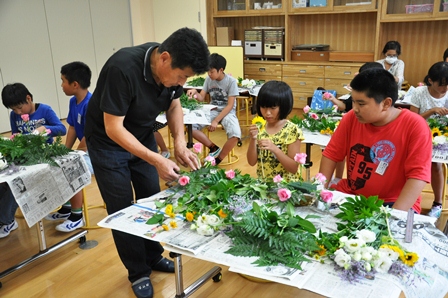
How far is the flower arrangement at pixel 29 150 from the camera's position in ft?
7.39

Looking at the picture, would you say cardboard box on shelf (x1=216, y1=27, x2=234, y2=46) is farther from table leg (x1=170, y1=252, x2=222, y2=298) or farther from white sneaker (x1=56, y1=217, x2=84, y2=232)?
table leg (x1=170, y1=252, x2=222, y2=298)

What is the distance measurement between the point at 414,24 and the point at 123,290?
6.03 metres

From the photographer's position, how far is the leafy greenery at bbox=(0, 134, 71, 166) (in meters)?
2.25

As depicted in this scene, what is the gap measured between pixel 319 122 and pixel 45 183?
192cm

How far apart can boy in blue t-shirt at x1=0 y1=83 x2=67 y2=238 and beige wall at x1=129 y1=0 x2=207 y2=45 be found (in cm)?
490

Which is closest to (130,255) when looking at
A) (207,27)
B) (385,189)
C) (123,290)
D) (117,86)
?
(123,290)

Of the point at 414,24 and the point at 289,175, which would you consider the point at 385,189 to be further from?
the point at 414,24

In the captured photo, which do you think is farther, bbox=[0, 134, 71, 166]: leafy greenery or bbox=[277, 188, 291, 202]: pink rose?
bbox=[0, 134, 71, 166]: leafy greenery

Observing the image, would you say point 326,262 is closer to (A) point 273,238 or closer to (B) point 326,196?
(A) point 273,238

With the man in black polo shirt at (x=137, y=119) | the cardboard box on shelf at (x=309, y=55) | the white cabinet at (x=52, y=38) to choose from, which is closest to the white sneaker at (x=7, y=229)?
the man in black polo shirt at (x=137, y=119)

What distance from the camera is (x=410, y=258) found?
1145 millimetres

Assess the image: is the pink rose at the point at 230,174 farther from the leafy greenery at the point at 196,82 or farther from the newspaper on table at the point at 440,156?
the leafy greenery at the point at 196,82

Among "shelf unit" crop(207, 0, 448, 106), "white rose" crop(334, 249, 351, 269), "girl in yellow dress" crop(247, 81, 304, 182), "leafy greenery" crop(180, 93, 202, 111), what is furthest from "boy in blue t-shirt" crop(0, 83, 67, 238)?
"shelf unit" crop(207, 0, 448, 106)

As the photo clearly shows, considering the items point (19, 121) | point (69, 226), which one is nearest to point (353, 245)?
point (69, 226)
